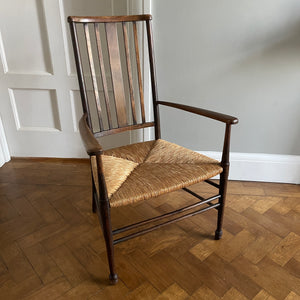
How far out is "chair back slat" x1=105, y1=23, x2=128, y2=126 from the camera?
1.20 meters

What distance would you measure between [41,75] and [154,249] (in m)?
1.27

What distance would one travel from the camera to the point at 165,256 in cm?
120

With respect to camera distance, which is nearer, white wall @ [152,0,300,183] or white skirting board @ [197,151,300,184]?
white wall @ [152,0,300,183]

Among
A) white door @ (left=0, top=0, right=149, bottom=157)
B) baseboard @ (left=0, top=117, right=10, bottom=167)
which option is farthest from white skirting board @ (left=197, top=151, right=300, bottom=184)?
baseboard @ (left=0, top=117, right=10, bottom=167)

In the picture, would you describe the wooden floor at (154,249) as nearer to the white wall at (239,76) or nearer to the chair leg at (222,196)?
the chair leg at (222,196)

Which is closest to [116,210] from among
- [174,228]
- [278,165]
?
[174,228]

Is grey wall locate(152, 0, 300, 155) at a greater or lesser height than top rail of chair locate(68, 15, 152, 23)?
lesser

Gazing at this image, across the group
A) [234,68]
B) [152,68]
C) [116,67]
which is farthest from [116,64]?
[234,68]

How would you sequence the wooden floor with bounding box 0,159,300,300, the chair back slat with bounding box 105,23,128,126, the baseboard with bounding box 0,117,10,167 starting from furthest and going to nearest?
the baseboard with bounding box 0,117,10,167 < the chair back slat with bounding box 105,23,128,126 < the wooden floor with bounding box 0,159,300,300

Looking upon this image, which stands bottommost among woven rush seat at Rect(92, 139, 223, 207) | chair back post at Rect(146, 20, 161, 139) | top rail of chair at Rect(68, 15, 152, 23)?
woven rush seat at Rect(92, 139, 223, 207)

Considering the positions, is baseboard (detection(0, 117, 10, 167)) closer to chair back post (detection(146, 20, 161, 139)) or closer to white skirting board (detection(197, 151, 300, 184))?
chair back post (detection(146, 20, 161, 139))

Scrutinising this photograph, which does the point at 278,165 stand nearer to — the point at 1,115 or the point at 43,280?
the point at 43,280

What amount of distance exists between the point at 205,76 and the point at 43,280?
1.25 m

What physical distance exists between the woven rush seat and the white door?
2.28ft
